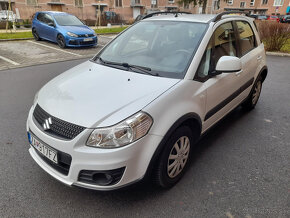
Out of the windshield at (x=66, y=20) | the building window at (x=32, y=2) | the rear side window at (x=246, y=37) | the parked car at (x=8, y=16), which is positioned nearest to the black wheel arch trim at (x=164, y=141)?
the rear side window at (x=246, y=37)

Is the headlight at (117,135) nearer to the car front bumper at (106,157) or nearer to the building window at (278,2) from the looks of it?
the car front bumper at (106,157)

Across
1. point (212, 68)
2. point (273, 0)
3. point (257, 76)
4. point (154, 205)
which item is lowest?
point (154, 205)

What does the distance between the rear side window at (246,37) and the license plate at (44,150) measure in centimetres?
284

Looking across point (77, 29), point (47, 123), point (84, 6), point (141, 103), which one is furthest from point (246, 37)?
point (84, 6)

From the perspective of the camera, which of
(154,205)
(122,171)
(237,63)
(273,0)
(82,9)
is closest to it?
(122,171)

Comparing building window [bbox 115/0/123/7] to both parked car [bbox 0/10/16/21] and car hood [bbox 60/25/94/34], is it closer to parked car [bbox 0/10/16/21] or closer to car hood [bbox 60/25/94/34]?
parked car [bbox 0/10/16/21]

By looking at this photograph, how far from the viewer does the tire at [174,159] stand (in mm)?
2167

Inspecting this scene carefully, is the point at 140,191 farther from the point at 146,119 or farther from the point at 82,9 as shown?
the point at 82,9

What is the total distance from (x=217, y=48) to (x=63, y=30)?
915 centimetres

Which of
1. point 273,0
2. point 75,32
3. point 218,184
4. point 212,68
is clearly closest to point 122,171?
point 218,184

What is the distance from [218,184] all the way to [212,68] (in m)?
1.28

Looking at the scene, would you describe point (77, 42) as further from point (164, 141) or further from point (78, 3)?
point (78, 3)

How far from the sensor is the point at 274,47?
33.7ft

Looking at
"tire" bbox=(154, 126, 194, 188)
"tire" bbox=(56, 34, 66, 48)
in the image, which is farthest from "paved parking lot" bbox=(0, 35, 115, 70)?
"tire" bbox=(154, 126, 194, 188)
